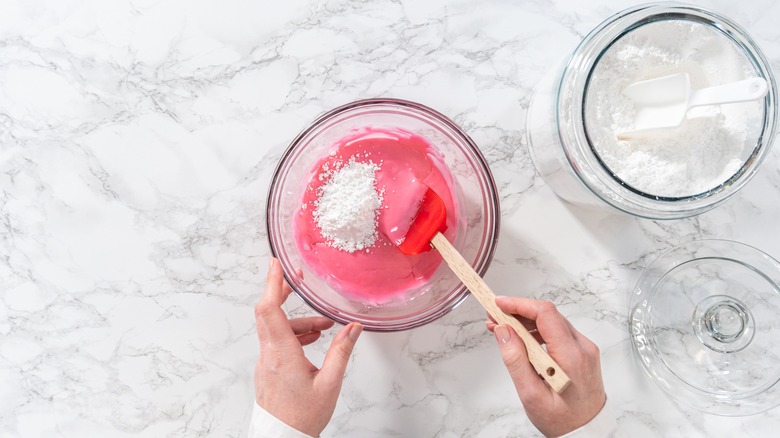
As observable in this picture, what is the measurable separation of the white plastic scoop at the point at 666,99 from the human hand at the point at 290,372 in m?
0.58

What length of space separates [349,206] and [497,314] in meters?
0.31

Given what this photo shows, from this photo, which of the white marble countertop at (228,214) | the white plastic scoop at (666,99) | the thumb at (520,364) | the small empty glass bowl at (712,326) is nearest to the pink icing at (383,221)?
the white marble countertop at (228,214)

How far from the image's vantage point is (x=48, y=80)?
1.22m

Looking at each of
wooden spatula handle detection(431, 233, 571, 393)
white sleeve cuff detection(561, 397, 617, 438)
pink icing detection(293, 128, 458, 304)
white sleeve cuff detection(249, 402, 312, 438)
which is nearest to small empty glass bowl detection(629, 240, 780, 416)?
white sleeve cuff detection(561, 397, 617, 438)

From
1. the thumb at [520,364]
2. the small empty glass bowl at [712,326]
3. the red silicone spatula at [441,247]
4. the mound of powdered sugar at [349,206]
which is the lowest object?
the small empty glass bowl at [712,326]

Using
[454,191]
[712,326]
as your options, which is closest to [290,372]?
[454,191]

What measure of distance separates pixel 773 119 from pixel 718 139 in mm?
81

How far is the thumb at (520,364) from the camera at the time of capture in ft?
3.26

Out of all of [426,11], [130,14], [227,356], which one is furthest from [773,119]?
[130,14]

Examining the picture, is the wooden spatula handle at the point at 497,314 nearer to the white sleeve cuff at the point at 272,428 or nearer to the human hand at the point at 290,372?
the human hand at the point at 290,372

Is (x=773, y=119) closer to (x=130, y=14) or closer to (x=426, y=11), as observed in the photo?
(x=426, y=11)

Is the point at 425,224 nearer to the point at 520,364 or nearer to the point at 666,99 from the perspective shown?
the point at 520,364

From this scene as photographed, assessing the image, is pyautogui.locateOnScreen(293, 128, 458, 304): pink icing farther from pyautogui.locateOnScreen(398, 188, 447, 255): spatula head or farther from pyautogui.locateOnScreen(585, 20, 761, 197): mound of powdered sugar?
pyautogui.locateOnScreen(585, 20, 761, 197): mound of powdered sugar

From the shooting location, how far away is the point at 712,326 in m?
1.23
